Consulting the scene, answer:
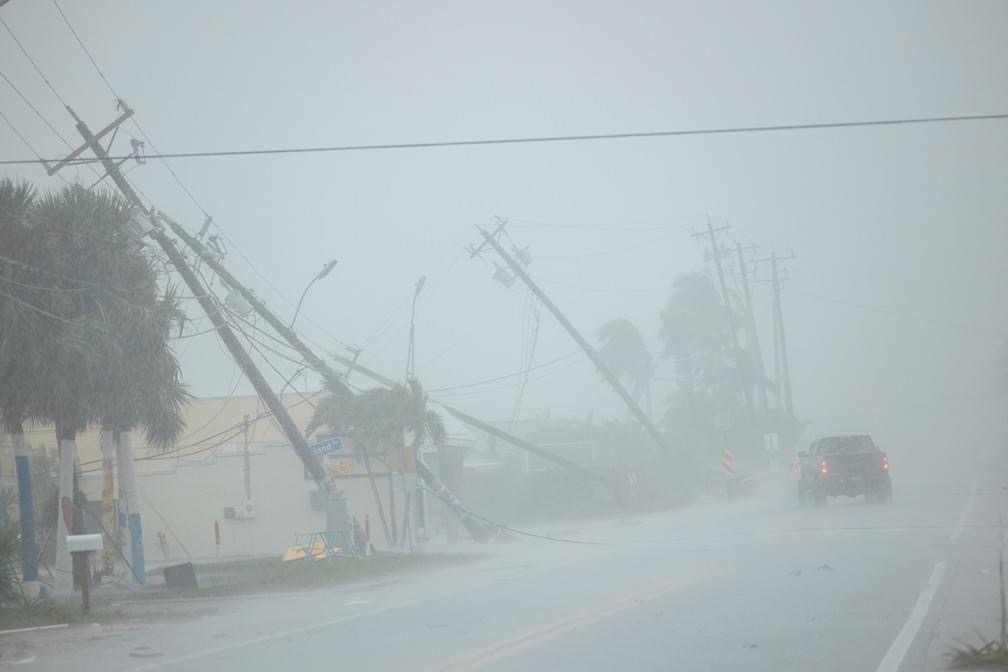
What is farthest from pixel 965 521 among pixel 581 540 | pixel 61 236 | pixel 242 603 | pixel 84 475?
pixel 84 475

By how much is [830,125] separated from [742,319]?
189 ft

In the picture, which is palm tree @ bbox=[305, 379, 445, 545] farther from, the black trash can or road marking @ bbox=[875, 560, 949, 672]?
road marking @ bbox=[875, 560, 949, 672]

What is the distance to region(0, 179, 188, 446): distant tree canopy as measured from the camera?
2083 centimetres

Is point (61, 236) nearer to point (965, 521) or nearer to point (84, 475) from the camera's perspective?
point (965, 521)

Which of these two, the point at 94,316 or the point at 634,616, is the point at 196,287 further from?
the point at 634,616

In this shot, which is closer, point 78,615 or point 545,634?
point 545,634

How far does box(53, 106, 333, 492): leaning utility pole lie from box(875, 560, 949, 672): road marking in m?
16.6

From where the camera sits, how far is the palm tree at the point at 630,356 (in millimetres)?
99938

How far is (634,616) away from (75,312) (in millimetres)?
13477

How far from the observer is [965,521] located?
2770 cm

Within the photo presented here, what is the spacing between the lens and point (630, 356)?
329 feet

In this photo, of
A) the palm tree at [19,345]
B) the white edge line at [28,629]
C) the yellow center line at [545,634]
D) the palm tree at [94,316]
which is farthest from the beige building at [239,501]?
the yellow center line at [545,634]

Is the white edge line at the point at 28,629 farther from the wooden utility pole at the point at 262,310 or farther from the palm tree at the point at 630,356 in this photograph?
the palm tree at the point at 630,356

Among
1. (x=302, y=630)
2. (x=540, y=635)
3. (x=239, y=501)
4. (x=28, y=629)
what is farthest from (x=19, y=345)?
(x=239, y=501)
